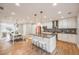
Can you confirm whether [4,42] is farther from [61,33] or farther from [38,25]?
[61,33]

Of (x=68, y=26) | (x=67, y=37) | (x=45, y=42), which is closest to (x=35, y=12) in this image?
(x=45, y=42)

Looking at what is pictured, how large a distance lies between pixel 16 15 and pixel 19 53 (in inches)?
36.3

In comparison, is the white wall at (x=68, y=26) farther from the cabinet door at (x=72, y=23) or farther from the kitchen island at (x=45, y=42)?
the kitchen island at (x=45, y=42)

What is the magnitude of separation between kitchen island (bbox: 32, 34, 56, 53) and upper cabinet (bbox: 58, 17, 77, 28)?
0.33 metres

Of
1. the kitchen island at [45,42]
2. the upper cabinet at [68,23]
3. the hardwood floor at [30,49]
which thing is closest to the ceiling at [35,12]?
the upper cabinet at [68,23]

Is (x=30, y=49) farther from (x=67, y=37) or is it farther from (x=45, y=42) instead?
(x=67, y=37)

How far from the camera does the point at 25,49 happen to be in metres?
2.26

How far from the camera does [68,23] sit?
7.45 feet

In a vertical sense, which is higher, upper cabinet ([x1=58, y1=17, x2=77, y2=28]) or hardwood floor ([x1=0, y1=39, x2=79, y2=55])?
upper cabinet ([x1=58, y1=17, x2=77, y2=28])

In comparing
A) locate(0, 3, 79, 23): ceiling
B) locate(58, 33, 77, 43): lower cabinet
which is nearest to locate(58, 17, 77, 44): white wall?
locate(58, 33, 77, 43): lower cabinet

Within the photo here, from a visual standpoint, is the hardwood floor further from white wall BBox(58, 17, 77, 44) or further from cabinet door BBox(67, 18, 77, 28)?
cabinet door BBox(67, 18, 77, 28)

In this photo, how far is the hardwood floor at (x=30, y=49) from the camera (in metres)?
2.23

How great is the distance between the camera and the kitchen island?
2261mm
